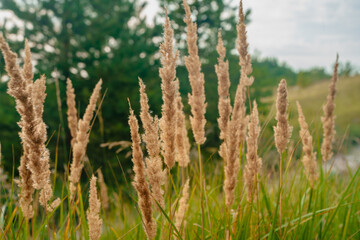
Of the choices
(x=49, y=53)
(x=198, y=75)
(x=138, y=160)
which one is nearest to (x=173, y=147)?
(x=138, y=160)

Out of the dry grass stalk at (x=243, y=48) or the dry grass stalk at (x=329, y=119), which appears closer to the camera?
the dry grass stalk at (x=243, y=48)

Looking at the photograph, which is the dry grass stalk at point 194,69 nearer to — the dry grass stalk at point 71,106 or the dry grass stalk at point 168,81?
the dry grass stalk at point 168,81

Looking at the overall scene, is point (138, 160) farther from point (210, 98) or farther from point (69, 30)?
point (210, 98)

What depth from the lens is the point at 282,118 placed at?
149 cm

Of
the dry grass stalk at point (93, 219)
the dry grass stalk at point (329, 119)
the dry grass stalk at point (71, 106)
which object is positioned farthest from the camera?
the dry grass stalk at point (329, 119)

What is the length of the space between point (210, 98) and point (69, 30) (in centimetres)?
567

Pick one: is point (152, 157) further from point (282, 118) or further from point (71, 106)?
point (71, 106)

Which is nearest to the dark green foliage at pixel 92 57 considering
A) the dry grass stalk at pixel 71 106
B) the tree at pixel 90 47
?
the tree at pixel 90 47

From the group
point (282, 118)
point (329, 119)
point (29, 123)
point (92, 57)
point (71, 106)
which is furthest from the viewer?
point (92, 57)

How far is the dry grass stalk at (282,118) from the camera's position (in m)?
1.46

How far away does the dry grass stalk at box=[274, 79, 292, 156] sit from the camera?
146 cm

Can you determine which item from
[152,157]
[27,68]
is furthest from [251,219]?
[27,68]

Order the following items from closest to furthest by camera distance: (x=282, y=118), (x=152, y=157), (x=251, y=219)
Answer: (x=152, y=157), (x=282, y=118), (x=251, y=219)

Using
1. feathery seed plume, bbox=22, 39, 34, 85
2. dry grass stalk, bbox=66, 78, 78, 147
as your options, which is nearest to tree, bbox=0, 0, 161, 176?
dry grass stalk, bbox=66, 78, 78, 147
